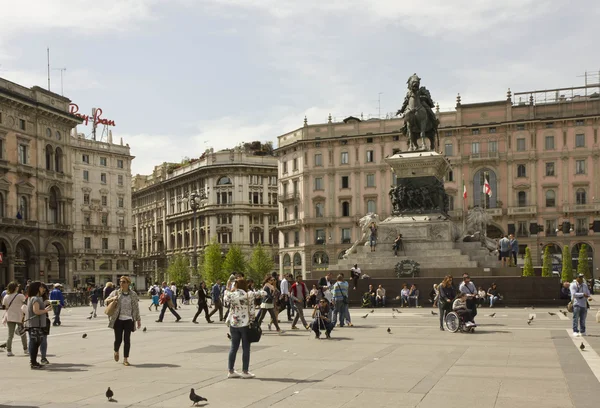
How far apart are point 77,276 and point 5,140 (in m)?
29.4

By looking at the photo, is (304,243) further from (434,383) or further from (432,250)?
(434,383)

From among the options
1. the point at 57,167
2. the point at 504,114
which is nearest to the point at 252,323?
the point at 57,167

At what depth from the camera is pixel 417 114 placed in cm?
3550

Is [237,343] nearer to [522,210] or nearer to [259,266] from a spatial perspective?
[522,210]

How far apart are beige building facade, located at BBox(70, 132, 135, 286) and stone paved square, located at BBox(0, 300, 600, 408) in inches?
2983

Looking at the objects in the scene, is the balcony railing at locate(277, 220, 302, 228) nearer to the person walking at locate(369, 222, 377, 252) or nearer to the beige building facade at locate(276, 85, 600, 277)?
the beige building facade at locate(276, 85, 600, 277)

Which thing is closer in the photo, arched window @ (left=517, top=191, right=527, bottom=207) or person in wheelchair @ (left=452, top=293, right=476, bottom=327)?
person in wheelchair @ (left=452, top=293, right=476, bottom=327)

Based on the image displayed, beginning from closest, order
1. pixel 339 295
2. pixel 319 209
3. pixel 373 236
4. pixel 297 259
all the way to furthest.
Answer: pixel 339 295
pixel 373 236
pixel 319 209
pixel 297 259

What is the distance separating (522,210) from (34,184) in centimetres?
4782

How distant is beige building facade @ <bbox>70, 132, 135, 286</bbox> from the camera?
96.1m

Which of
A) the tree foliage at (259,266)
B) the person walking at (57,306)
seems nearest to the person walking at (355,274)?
the person walking at (57,306)

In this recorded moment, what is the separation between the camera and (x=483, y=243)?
1427 inches

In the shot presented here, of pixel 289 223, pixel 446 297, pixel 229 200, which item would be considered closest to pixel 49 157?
pixel 289 223

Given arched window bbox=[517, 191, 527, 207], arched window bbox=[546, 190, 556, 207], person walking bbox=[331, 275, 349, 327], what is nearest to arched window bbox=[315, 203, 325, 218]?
arched window bbox=[517, 191, 527, 207]
